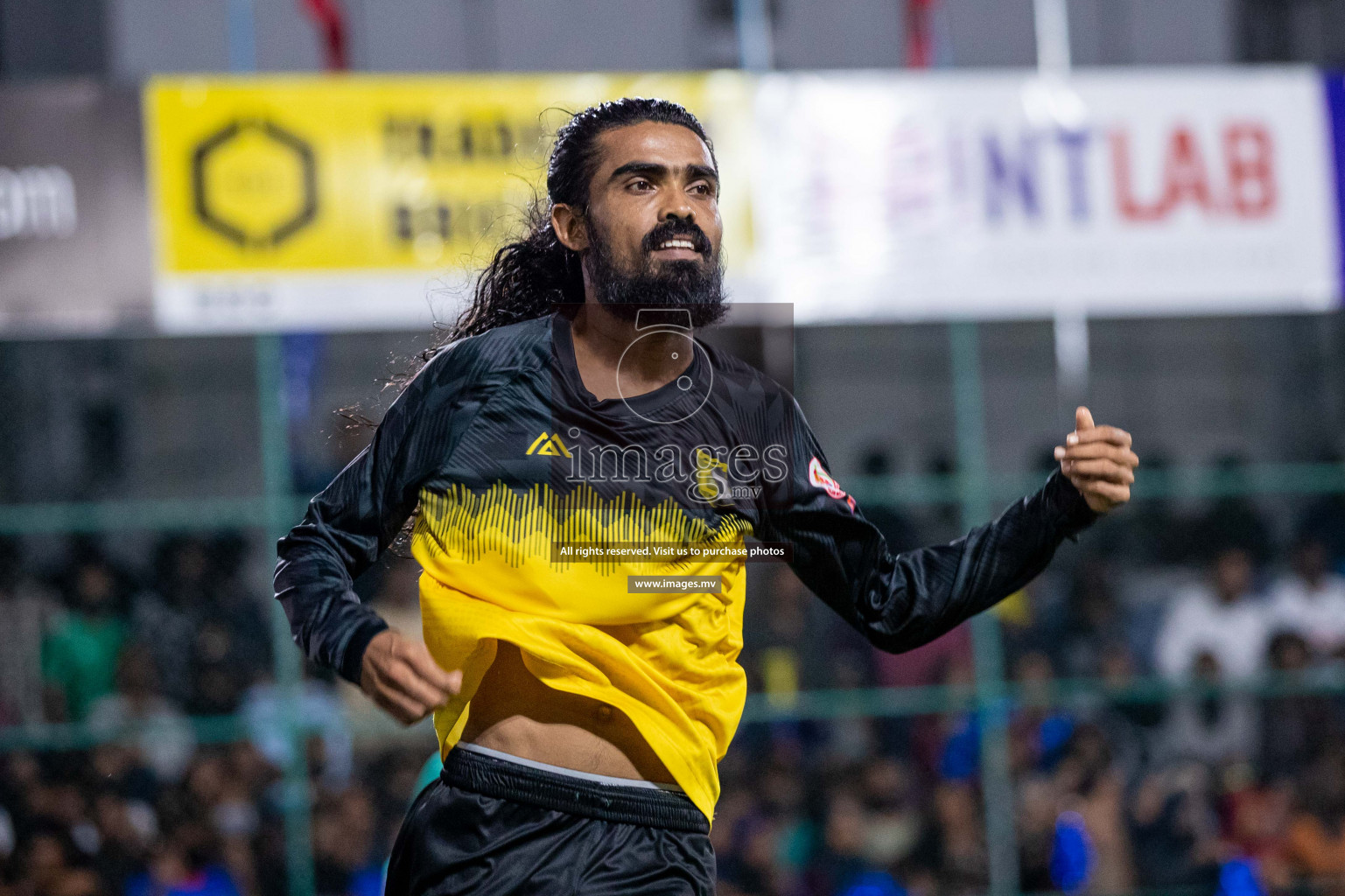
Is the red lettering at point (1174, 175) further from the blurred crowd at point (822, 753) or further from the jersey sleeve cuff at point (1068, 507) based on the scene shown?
the jersey sleeve cuff at point (1068, 507)

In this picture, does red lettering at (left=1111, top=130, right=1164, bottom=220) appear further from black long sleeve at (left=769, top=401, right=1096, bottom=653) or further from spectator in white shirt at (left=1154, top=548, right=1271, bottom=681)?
black long sleeve at (left=769, top=401, right=1096, bottom=653)

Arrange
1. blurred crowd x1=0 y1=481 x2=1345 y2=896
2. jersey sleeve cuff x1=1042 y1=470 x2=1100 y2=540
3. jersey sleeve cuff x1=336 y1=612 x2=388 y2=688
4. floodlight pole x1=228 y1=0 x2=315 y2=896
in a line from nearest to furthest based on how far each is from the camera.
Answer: jersey sleeve cuff x1=336 y1=612 x2=388 y2=688 → jersey sleeve cuff x1=1042 y1=470 x2=1100 y2=540 → blurred crowd x1=0 y1=481 x2=1345 y2=896 → floodlight pole x1=228 y1=0 x2=315 y2=896

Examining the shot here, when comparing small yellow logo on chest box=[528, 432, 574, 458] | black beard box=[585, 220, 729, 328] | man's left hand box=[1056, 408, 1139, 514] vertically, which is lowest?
man's left hand box=[1056, 408, 1139, 514]

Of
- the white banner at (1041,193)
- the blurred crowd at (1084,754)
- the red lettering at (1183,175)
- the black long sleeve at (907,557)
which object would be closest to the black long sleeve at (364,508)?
the black long sleeve at (907,557)

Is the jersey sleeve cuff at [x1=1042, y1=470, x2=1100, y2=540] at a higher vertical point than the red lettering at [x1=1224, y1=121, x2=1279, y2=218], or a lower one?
lower

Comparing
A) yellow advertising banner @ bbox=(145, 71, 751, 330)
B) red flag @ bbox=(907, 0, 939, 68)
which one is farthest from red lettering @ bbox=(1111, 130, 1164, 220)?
yellow advertising banner @ bbox=(145, 71, 751, 330)

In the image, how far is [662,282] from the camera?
265 cm

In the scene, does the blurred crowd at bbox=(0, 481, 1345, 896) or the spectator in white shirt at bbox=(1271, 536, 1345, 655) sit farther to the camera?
the spectator in white shirt at bbox=(1271, 536, 1345, 655)

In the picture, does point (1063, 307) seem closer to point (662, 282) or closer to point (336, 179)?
point (336, 179)

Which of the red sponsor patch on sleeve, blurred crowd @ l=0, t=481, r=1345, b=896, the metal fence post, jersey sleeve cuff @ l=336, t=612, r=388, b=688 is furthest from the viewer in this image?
the metal fence post

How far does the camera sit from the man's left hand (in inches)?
98.3

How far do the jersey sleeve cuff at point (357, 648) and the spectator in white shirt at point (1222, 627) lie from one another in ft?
20.7

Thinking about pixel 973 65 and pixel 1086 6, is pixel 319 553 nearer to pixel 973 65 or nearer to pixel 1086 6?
pixel 973 65

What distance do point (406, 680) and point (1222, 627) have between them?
6.69 meters
